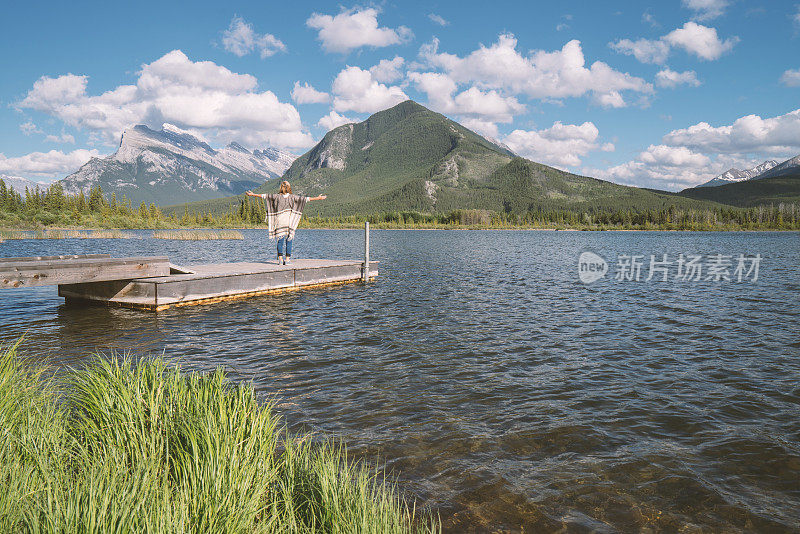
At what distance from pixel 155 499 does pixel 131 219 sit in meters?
133

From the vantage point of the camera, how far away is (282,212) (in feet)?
64.3

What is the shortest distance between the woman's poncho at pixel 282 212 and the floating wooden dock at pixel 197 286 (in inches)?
67.3

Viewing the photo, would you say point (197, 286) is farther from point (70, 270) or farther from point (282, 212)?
point (282, 212)

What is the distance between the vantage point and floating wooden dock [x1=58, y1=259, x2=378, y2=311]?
52.5 feet

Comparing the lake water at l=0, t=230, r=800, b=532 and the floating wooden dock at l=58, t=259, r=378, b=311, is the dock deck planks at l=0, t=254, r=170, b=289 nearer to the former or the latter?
the floating wooden dock at l=58, t=259, r=378, b=311

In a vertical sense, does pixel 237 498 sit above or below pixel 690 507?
above

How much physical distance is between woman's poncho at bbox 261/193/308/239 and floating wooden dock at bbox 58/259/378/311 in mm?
1709

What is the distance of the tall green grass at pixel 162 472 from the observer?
129 inches

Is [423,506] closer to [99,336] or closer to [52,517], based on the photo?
[52,517]

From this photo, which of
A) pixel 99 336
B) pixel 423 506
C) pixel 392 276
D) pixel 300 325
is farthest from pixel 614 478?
pixel 392 276

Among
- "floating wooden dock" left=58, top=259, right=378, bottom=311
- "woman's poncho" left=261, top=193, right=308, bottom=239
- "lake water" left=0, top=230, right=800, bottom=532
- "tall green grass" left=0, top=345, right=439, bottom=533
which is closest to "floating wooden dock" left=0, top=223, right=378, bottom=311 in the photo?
"floating wooden dock" left=58, top=259, right=378, bottom=311

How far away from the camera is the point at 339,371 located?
10.2 m

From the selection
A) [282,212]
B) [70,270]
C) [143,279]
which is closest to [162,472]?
[70,270]

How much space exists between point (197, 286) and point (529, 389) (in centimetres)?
1284
